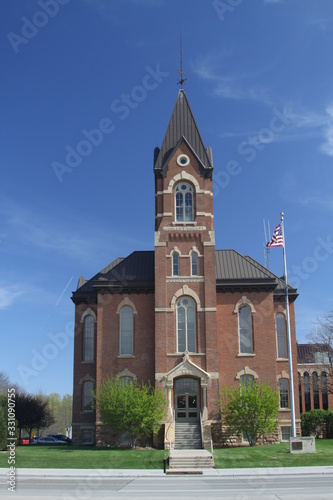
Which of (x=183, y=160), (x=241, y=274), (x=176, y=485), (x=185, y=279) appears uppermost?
(x=183, y=160)

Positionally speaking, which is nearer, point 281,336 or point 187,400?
point 187,400

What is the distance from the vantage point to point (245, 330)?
1576 inches

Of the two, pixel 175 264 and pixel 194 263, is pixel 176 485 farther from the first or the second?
pixel 194 263

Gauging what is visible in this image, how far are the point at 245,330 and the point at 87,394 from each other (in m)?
12.7

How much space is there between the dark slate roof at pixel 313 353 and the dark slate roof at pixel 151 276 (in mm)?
15319

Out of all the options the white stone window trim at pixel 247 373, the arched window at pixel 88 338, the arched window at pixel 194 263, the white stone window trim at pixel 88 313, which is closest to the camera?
the white stone window trim at pixel 247 373

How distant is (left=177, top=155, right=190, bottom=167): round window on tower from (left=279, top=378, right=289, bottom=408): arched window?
17.2m

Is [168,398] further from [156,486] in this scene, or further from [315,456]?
[156,486]

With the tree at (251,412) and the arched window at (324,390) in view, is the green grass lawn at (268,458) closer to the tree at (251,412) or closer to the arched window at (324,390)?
the tree at (251,412)

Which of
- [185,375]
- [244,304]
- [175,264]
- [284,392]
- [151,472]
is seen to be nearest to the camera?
[151,472]

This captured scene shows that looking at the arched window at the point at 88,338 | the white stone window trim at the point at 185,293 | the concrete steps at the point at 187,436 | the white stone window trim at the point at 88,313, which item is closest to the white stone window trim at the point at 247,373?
the concrete steps at the point at 187,436

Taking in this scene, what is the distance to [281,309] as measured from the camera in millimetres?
42500

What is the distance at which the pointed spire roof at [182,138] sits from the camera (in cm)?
4144

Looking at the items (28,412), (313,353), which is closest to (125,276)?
(28,412)
